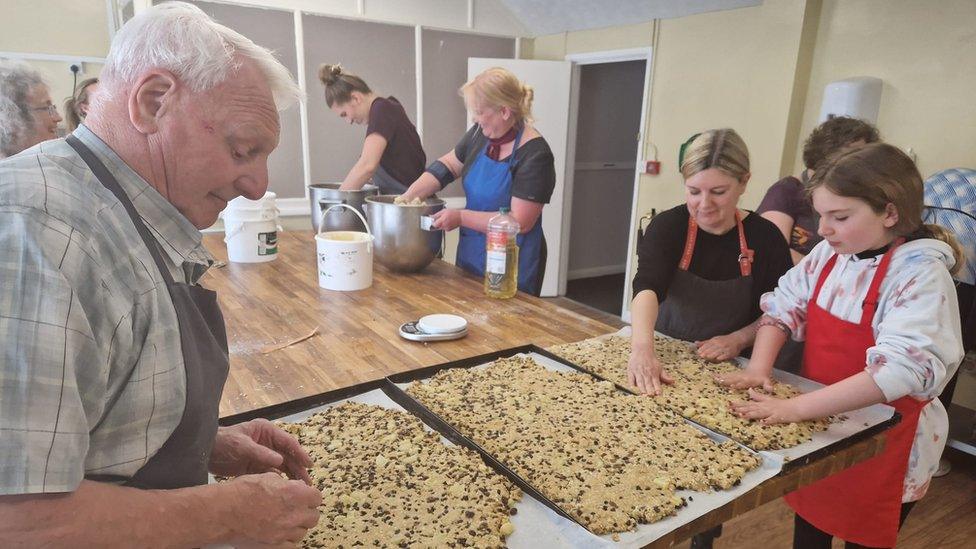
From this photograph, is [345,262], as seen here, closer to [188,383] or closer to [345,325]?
[345,325]

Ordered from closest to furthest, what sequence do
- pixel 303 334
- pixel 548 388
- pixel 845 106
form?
pixel 548 388, pixel 303 334, pixel 845 106

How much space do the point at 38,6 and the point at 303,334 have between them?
397 cm

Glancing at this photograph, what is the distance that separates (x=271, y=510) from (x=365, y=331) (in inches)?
41.8

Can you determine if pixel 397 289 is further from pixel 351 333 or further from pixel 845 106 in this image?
pixel 845 106

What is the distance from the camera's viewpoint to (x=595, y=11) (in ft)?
15.2

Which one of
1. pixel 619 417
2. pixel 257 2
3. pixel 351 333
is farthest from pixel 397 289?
pixel 257 2

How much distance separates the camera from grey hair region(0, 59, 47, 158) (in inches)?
85.2

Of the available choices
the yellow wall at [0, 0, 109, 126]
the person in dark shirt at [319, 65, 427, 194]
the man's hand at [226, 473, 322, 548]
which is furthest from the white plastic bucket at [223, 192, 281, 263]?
the yellow wall at [0, 0, 109, 126]

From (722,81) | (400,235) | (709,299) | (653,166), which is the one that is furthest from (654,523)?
(653,166)

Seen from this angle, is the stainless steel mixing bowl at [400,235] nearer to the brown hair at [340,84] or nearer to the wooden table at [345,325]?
the wooden table at [345,325]

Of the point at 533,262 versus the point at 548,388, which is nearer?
the point at 548,388

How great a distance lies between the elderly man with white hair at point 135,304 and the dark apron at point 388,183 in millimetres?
2489

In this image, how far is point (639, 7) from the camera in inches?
170

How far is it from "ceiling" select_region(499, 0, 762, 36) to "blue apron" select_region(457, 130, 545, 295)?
2.30 meters
